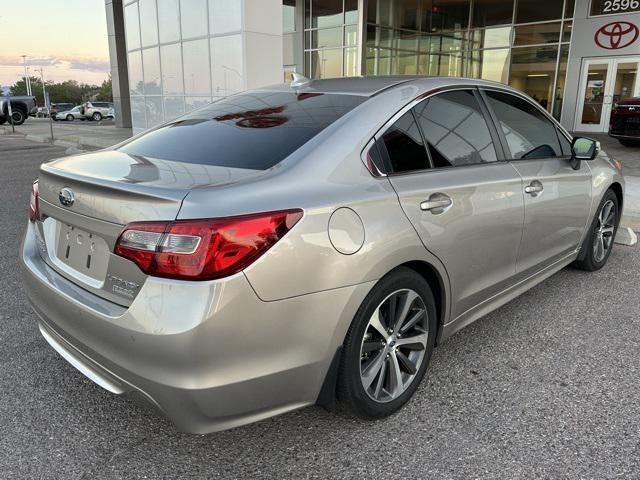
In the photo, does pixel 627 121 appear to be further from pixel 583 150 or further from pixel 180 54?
pixel 180 54

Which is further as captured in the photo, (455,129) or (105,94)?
(105,94)

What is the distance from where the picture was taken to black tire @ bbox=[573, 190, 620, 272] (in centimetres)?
441

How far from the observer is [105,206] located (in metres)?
2.11

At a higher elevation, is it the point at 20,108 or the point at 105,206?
the point at 105,206

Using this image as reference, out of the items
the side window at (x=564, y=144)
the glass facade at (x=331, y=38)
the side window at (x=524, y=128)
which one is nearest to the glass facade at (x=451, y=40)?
the glass facade at (x=331, y=38)

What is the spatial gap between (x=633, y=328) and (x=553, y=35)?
18.3 metres

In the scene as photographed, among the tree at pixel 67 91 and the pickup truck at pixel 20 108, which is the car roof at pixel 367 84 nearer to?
the pickup truck at pixel 20 108

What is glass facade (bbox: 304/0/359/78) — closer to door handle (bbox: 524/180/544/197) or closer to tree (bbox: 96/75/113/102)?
door handle (bbox: 524/180/544/197)

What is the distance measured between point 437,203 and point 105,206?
1512 mm

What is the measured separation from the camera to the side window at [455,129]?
2.83 m

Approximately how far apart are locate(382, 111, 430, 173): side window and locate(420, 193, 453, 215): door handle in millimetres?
170

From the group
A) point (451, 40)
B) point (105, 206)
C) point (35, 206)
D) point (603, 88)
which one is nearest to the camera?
point (105, 206)

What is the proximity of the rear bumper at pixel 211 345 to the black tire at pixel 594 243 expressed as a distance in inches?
117

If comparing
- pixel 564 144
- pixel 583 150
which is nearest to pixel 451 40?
pixel 564 144
